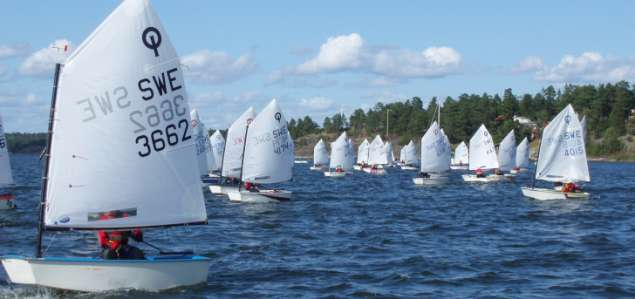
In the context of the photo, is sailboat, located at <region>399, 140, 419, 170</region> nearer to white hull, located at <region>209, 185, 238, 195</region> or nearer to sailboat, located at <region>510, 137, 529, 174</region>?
sailboat, located at <region>510, 137, 529, 174</region>

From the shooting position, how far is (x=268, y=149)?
50.0 m

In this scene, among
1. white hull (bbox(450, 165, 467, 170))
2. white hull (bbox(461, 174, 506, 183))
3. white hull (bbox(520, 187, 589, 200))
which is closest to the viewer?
white hull (bbox(520, 187, 589, 200))

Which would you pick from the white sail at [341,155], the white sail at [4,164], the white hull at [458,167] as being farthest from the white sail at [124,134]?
the white hull at [458,167]

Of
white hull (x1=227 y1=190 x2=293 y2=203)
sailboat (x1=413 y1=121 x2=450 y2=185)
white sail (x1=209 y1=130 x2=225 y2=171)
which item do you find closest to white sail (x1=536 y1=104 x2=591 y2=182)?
white hull (x1=227 y1=190 x2=293 y2=203)

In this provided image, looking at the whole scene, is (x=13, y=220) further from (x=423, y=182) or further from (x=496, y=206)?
(x=423, y=182)

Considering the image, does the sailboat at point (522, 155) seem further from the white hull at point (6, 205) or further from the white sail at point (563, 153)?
the white hull at point (6, 205)

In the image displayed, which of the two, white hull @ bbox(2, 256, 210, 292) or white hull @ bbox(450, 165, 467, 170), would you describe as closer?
white hull @ bbox(2, 256, 210, 292)

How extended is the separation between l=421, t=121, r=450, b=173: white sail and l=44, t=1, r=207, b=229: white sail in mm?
55740

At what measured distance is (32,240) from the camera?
1236 inches

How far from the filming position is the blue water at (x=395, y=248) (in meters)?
22.7

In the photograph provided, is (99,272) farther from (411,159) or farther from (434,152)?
(411,159)

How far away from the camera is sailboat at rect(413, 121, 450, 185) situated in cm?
7527

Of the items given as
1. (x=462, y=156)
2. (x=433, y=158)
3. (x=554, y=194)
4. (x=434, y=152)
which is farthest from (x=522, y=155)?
(x=554, y=194)

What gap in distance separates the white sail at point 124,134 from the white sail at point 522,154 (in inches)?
3447
